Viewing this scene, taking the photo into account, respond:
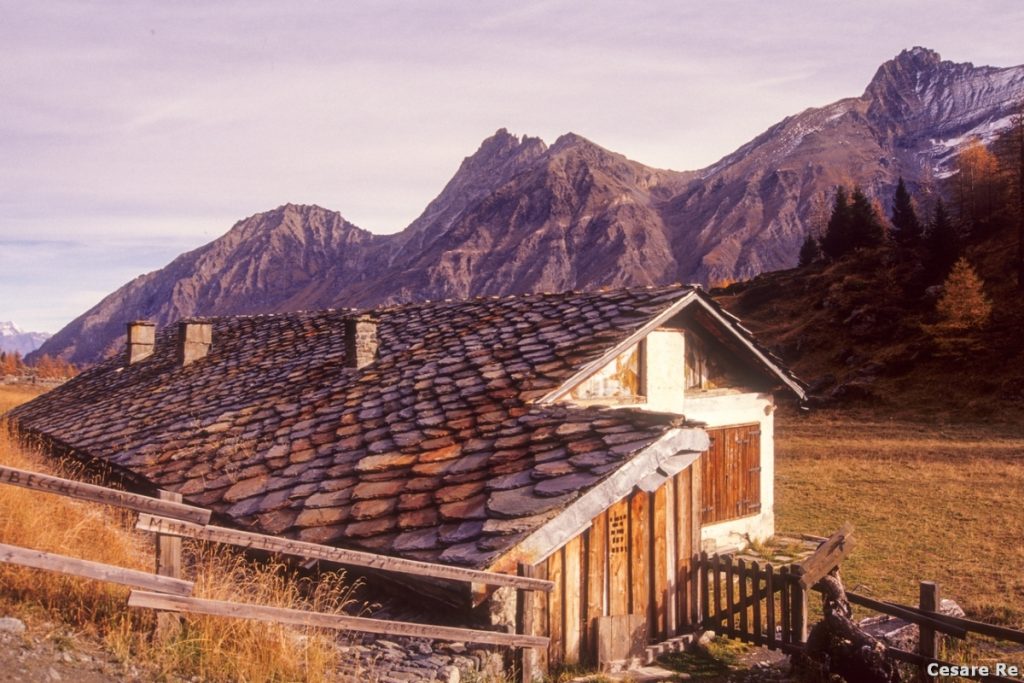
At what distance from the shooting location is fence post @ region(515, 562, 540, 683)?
580 cm

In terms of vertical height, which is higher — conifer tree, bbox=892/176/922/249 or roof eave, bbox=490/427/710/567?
conifer tree, bbox=892/176/922/249

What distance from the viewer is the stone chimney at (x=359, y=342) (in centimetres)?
A: 1252

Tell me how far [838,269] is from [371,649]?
187ft

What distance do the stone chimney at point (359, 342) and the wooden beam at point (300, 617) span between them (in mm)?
7634

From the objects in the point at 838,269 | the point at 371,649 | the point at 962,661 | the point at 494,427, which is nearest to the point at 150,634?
the point at 371,649

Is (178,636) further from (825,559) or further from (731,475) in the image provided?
(731,475)

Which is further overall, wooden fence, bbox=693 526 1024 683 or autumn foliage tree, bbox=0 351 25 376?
autumn foliage tree, bbox=0 351 25 376

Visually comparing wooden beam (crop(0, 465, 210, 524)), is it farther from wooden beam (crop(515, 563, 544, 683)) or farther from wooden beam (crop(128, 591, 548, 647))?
wooden beam (crop(515, 563, 544, 683))

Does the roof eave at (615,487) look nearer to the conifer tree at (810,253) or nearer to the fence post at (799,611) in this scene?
the fence post at (799,611)

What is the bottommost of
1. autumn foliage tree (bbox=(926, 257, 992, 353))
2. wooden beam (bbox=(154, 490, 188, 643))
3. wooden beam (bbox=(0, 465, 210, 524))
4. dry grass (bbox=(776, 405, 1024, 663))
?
dry grass (bbox=(776, 405, 1024, 663))

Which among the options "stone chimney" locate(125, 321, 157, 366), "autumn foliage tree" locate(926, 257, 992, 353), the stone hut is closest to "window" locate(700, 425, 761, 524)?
the stone hut

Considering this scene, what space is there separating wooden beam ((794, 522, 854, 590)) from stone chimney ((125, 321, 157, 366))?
18.6 meters

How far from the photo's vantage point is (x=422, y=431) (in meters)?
8.95

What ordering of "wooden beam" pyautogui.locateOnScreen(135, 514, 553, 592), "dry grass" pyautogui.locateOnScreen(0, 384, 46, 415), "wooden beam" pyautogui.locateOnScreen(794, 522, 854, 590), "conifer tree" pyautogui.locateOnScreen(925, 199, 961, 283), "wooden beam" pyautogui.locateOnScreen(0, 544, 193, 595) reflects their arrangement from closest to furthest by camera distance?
"wooden beam" pyautogui.locateOnScreen(0, 544, 193, 595) → "wooden beam" pyautogui.locateOnScreen(135, 514, 553, 592) → "wooden beam" pyautogui.locateOnScreen(794, 522, 854, 590) → "dry grass" pyautogui.locateOnScreen(0, 384, 46, 415) → "conifer tree" pyautogui.locateOnScreen(925, 199, 961, 283)
